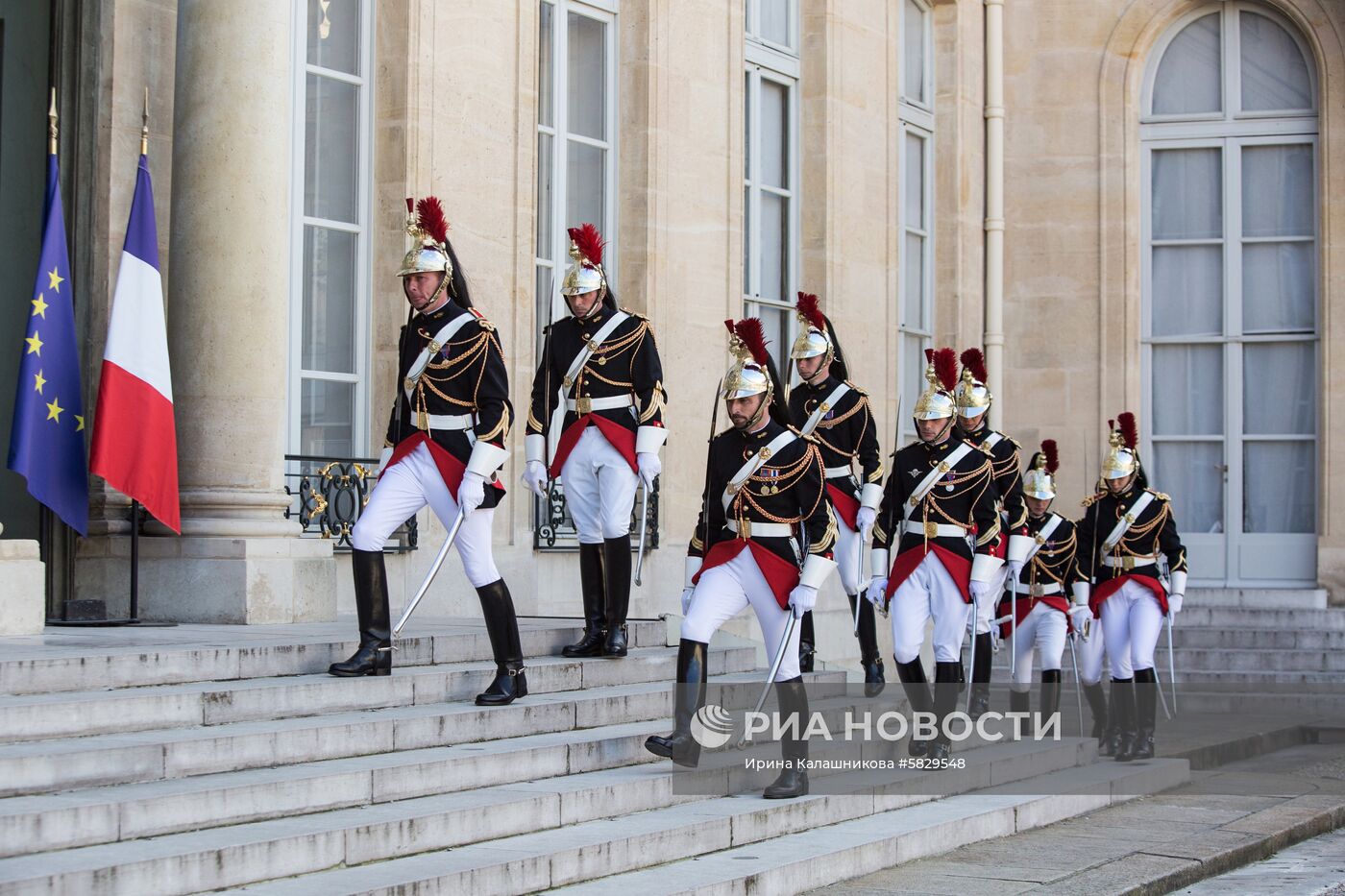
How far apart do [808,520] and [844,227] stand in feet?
27.3

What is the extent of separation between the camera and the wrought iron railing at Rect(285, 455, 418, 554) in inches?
430

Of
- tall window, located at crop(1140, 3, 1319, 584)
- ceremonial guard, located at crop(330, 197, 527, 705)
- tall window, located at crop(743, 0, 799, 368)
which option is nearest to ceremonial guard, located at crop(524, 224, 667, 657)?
ceremonial guard, located at crop(330, 197, 527, 705)

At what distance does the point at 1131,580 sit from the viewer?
11.7 meters

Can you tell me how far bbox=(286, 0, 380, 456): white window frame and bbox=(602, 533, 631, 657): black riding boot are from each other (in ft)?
8.45

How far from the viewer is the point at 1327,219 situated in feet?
61.8

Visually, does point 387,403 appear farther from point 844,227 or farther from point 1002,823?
point 844,227

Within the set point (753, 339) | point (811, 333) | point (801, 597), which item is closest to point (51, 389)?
point (753, 339)

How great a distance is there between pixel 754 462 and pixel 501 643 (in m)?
1.32

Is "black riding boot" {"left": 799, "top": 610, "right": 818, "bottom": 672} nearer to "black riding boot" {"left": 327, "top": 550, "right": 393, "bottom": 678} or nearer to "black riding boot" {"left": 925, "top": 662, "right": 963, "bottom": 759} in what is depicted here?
"black riding boot" {"left": 925, "top": 662, "right": 963, "bottom": 759}

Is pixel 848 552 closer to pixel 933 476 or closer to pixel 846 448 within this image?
pixel 846 448

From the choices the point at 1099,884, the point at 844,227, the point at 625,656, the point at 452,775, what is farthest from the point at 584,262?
the point at 844,227

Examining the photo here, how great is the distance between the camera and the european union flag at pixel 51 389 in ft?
29.3

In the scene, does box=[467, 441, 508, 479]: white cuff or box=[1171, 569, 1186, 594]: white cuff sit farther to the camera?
box=[1171, 569, 1186, 594]: white cuff

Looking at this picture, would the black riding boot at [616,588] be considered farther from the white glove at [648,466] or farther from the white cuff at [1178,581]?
the white cuff at [1178,581]
